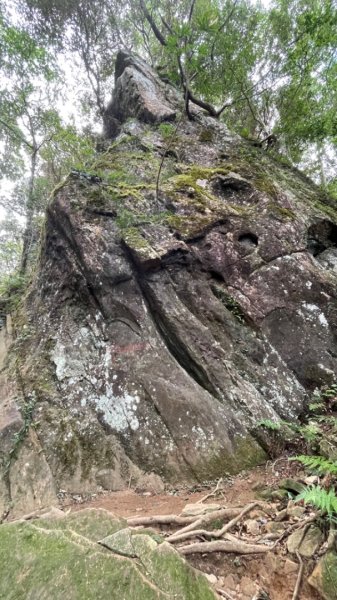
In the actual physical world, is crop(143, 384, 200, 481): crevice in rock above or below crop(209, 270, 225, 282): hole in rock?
below

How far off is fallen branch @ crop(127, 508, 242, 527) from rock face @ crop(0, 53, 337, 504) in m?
1.39

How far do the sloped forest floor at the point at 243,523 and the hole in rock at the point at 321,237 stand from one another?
5.69 metres

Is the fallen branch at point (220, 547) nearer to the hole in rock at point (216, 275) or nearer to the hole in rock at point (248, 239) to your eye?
the hole in rock at point (216, 275)

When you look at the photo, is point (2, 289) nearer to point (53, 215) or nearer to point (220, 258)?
point (53, 215)

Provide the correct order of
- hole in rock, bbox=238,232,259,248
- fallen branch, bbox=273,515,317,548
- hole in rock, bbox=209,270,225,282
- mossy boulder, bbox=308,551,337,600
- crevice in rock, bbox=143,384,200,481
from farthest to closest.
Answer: hole in rock, bbox=238,232,259,248 < hole in rock, bbox=209,270,225,282 < crevice in rock, bbox=143,384,200,481 < fallen branch, bbox=273,515,317,548 < mossy boulder, bbox=308,551,337,600

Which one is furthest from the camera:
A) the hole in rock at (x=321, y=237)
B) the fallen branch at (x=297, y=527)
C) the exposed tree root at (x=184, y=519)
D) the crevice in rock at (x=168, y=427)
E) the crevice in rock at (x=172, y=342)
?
the hole in rock at (x=321, y=237)

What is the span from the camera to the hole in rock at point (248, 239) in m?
7.97

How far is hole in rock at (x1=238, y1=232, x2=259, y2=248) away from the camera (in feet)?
26.1

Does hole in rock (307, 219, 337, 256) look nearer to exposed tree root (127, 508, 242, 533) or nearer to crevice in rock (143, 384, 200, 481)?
crevice in rock (143, 384, 200, 481)

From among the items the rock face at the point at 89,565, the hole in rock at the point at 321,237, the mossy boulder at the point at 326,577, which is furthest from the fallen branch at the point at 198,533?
the hole in rock at the point at 321,237

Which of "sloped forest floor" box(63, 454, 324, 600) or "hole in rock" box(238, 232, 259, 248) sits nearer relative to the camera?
"sloped forest floor" box(63, 454, 324, 600)

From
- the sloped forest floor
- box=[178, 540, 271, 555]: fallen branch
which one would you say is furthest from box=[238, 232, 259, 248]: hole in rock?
box=[178, 540, 271, 555]: fallen branch

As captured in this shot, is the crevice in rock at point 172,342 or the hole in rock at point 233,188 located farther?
the hole in rock at point 233,188

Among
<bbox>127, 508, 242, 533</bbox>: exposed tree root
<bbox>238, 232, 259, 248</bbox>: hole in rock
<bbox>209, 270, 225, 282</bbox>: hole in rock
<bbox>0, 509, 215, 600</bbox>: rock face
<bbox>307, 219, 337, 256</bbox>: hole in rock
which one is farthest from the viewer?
<bbox>307, 219, 337, 256</bbox>: hole in rock
